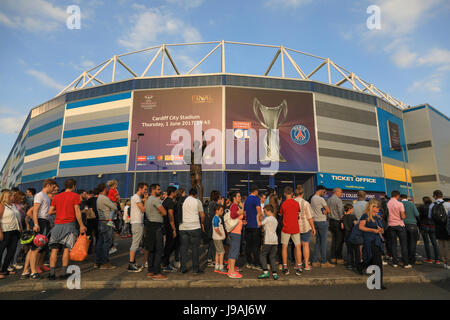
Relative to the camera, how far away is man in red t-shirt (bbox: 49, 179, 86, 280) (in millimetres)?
5262

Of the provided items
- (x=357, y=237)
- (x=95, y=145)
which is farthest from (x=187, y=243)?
(x=95, y=145)

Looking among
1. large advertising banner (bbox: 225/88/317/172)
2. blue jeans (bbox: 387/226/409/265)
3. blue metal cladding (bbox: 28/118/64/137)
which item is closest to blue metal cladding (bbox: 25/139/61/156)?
blue metal cladding (bbox: 28/118/64/137)

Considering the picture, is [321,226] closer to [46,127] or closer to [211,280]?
[211,280]

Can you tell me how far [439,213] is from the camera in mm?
7023

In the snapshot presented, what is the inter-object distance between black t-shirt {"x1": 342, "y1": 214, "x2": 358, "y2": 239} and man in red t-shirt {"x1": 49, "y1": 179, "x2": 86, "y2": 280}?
6429 mm

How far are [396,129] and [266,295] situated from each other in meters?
46.1

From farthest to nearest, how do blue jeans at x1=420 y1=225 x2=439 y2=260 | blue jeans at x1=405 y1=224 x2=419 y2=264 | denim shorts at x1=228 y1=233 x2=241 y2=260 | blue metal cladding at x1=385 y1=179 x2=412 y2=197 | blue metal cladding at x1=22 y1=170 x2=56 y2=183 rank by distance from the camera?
blue metal cladding at x1=22 y1=170 x2=56 y2=183 → blue metal cladding at x1=385 y1=179 x2=412 y2=197 → blue jeans at x1=420 y1=225 x2=439 y2=260 → blue jeans at x1=405 y1=224 x2=419 y2=264 → denim shorts at x1=228 y1=233 x2=241 y2=260

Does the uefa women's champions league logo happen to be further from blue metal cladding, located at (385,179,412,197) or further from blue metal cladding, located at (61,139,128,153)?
blue metal cladding, located at (61,139,128,153)

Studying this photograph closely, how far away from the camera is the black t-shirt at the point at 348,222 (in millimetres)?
6832

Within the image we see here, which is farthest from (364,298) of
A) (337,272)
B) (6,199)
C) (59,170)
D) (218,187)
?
(59,170)

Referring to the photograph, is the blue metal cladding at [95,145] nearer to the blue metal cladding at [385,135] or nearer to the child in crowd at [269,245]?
the child in crowd at [269,245]

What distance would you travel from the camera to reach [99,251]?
643 centimetres

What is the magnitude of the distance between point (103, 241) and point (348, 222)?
21.2 ft
